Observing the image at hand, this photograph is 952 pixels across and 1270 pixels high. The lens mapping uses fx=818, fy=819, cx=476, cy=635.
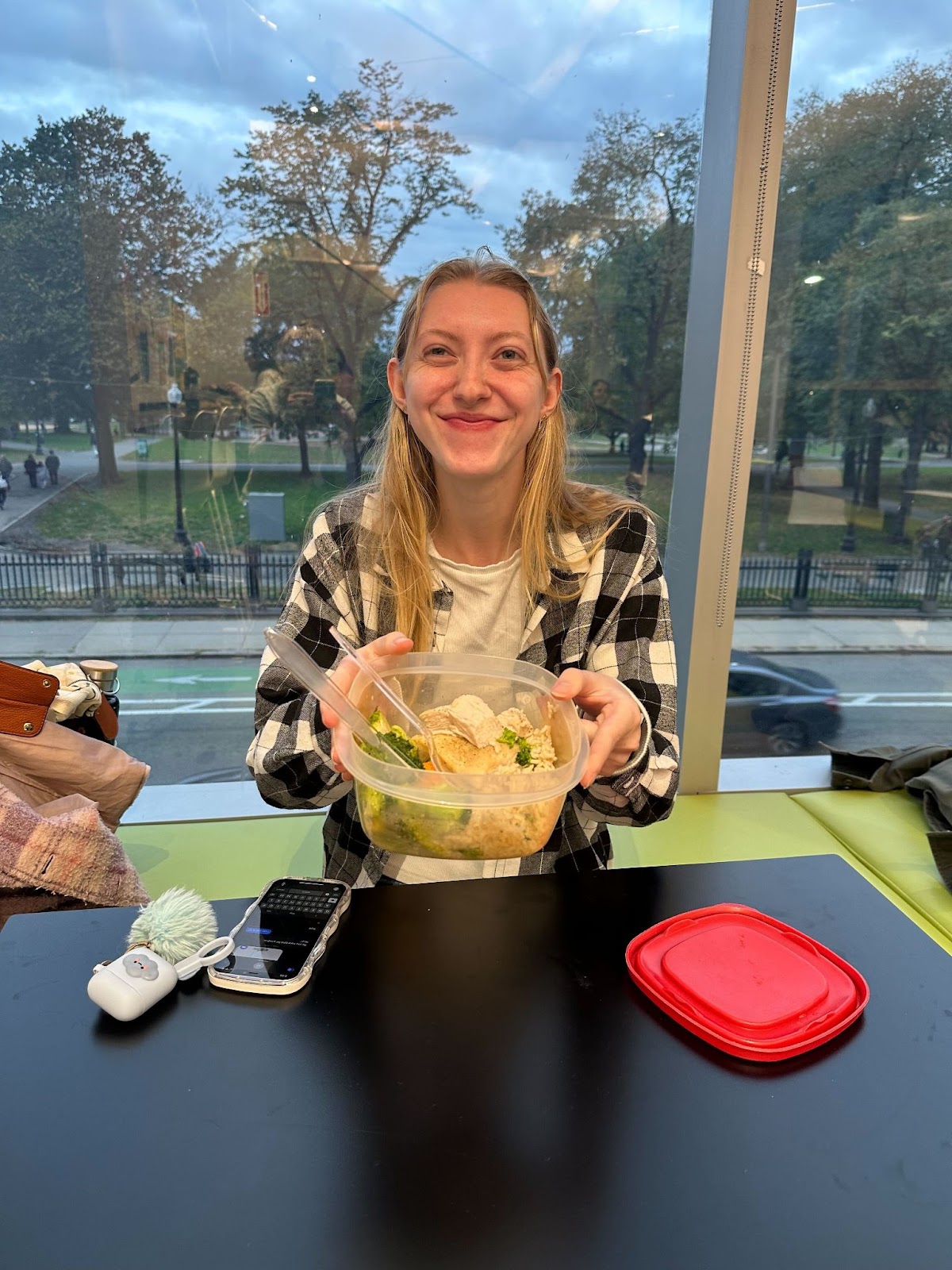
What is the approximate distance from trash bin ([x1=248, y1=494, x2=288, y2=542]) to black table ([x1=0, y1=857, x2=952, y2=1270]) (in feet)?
6.36

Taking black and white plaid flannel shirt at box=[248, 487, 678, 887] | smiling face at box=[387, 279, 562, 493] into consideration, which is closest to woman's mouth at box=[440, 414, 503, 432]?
smiling face at box=[387, 279, 562, 493]

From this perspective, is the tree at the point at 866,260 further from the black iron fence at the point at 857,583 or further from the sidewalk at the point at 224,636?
the sidewalk at the point at 224,636

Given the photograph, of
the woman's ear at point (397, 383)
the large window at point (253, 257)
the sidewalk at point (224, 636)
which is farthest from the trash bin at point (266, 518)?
the woman's ear at point (397, 383)

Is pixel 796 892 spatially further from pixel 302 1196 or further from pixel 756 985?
pixel 302 1196

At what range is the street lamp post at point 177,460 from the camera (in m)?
2.51

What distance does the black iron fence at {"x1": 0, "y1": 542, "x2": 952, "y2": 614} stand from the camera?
2586 millimetres

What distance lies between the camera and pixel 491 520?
4.52 feet

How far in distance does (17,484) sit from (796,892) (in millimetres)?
2461

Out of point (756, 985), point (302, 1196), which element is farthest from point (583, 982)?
point (302, 1196)

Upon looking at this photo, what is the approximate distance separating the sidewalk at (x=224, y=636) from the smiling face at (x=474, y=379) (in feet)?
5.19

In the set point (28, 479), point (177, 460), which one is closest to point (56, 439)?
point (28, 479)

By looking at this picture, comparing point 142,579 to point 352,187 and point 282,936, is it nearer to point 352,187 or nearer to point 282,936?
point 352,187

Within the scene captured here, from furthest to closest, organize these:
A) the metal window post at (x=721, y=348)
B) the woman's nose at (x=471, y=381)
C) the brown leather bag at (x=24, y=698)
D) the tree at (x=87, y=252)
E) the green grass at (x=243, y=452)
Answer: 1. the green grass at (x=243, y=452)
2. the tree at (x=87, y=252)
3. the metal window post at (x=721, y=348)
4. the brown leather bag at (x=24, y=698)
5. the woman's nose at (x=471, y=381)

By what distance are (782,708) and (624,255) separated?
1.63 m
